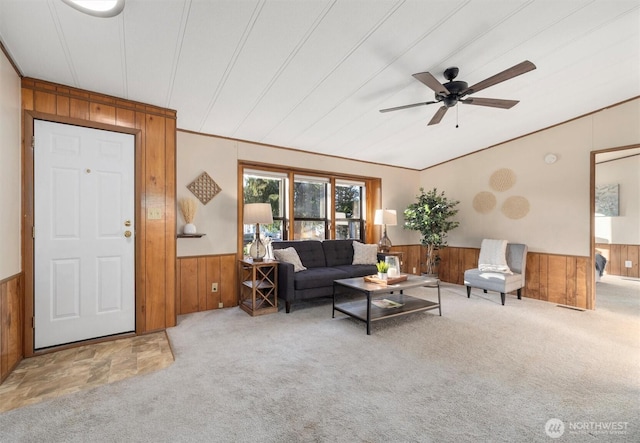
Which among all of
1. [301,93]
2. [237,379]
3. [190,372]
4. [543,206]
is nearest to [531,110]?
[543,206]

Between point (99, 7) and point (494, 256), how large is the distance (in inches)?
212

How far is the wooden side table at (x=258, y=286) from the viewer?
369 cm

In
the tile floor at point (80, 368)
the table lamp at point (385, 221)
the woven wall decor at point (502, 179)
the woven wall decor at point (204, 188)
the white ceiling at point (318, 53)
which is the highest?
the white ceiling at point (318, 53)

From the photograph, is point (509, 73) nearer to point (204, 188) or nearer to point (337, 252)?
point (337, 252)

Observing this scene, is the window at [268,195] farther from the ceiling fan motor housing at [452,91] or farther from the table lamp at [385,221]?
the ceiling fan motor housing at [452,91]

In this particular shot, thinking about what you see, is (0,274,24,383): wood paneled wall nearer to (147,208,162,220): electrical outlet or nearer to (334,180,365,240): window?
(147,208,162,220): electrical outlet

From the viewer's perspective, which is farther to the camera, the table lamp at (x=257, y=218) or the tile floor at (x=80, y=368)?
the table lamp at (x=257, y=218)

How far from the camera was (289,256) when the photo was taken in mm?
4105

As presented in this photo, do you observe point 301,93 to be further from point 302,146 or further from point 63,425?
point 63,425

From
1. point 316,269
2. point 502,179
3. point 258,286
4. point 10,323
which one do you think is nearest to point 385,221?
point 316,269

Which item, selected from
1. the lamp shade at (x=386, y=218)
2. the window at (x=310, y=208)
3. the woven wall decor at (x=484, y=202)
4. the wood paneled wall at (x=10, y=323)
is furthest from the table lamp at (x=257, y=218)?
the woven wall decor at (x=484, y=202)

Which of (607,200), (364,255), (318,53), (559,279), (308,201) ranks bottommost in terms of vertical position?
(559,279)

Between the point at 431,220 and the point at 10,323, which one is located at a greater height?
the point at 431,220

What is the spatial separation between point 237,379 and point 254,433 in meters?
0.61
